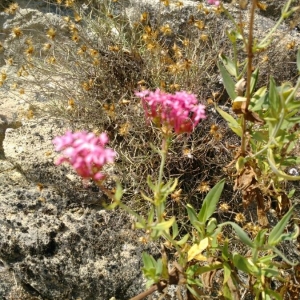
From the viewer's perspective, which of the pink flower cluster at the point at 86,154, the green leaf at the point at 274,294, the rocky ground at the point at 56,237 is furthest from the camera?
the rocky ground at the point at 56,237

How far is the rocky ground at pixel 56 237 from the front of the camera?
5.81 feet

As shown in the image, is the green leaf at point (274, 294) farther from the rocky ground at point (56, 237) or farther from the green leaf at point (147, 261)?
the rocky ground at point (56, 237)

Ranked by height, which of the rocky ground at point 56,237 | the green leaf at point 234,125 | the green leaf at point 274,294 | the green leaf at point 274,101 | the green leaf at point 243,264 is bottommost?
the rocky ground at point 56,237

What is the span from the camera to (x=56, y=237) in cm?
183

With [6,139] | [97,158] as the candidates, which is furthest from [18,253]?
[97,158]

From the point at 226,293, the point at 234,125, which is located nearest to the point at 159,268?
the point at 226,293

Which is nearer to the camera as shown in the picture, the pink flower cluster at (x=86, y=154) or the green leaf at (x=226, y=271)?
the pink flower cluster at (x=86, y=154)

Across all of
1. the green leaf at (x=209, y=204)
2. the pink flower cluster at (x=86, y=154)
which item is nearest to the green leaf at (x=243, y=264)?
the green leaf at (x=209, y=204)

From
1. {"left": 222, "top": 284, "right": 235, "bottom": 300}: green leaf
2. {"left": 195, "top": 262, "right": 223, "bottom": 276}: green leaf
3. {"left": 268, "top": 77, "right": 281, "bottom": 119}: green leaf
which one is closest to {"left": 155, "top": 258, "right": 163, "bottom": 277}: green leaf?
{"left": 195, "top": 262, "right": 223, "bottom": 276}: green leaf

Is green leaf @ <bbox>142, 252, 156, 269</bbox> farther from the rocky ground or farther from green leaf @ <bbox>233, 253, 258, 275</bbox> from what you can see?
the rocky ground

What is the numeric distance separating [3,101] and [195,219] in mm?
1541

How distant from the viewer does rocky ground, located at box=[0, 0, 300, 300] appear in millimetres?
1771

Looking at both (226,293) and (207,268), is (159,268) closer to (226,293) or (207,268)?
(207,268)

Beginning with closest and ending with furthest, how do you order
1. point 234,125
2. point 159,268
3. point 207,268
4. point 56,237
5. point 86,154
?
point 86,154 → point 159,268 → point 207,268 → point 234,125 → point 56,237
